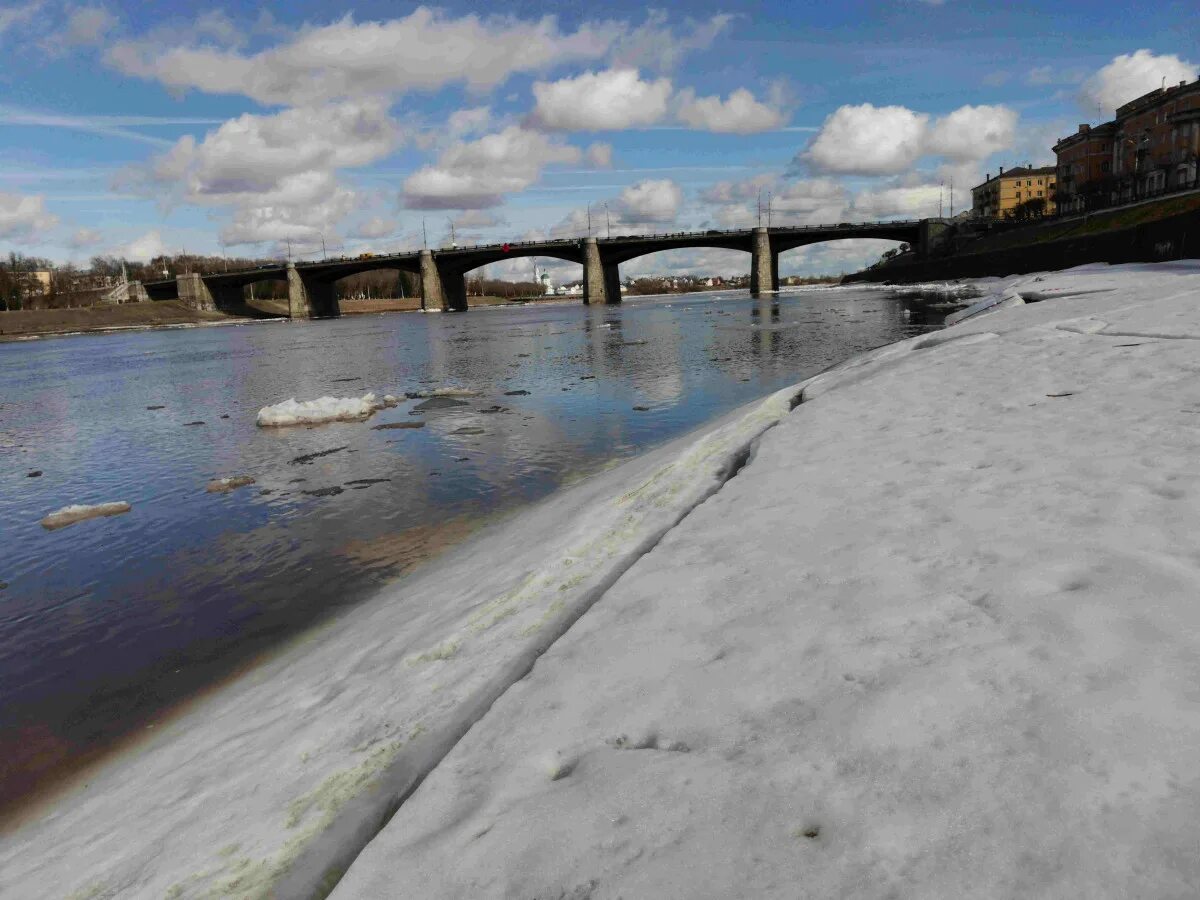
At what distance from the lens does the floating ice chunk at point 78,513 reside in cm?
1084

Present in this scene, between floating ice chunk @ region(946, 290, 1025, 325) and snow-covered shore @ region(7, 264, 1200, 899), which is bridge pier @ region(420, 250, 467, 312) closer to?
floating ice chunk @ region(946, 290, 1025, 325)

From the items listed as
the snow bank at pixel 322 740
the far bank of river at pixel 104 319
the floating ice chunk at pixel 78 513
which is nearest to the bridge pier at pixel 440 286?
the far bank of river at pixel 104 319

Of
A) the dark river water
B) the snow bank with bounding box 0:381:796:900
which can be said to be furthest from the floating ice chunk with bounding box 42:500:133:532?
the snow bank with bounding box 0:381:796:900

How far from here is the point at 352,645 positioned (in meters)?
5.70

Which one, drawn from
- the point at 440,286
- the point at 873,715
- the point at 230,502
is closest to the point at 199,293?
the point at 440,286

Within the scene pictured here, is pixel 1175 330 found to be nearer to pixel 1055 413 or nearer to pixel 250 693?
pixel 1055 413

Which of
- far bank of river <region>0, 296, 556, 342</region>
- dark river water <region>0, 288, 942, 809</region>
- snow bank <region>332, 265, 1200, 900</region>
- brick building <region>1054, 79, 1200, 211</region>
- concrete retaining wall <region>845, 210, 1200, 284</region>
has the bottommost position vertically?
dark river water <region>0, 288, 942, 809</region>

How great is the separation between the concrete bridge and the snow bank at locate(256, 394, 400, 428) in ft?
337

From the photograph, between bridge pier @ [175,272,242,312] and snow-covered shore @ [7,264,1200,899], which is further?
bridge pier @ [175,272,242,312]

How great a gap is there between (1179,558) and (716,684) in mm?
2349

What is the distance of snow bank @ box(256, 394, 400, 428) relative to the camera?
713 inches

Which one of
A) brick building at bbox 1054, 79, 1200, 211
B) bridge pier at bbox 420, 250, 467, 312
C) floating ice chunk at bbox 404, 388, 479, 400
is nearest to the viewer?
floating ice chunk at bbox 404, 388, 479, 400

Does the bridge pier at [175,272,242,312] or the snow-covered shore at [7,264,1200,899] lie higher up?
the bridge pier at [175,272,242,312]

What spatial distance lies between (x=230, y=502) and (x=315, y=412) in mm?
7343
